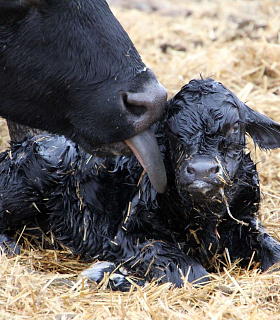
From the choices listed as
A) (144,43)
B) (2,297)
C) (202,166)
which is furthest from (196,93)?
(144,43)

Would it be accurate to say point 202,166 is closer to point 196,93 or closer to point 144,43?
point 196,93

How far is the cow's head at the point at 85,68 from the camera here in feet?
10.5

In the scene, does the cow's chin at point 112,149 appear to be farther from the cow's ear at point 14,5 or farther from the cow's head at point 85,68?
the cow's ear at point 14,5

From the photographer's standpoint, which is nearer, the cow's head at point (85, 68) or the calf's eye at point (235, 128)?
the cow's head at point (85, 68)

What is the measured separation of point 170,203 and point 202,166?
2.15ft

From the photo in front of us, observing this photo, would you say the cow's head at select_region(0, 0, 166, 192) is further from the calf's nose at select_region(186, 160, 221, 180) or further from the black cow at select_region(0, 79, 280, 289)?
the black cow at select_region(0, 79, 280, 289)

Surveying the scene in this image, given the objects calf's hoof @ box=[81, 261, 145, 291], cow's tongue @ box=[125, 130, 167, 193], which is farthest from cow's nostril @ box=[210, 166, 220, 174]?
calf's hoof @ box=[81, 261, 145, 291]

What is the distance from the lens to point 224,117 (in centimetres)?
355

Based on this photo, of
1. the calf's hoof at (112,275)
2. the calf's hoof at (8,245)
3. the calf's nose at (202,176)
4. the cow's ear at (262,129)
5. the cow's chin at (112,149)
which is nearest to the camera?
the calf's nose at (202,176)

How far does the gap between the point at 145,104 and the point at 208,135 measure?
19.3 inches

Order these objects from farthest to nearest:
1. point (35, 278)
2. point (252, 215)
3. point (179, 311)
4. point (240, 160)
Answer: point (252, 215), point (240, 160), point (35, 278), point (179, 311)

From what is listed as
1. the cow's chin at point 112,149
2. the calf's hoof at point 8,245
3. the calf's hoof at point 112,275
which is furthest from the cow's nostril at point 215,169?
the calf's hoof at point 8,245

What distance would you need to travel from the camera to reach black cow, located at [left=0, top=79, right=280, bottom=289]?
11.5 feet

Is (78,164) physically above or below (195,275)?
above
